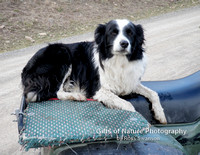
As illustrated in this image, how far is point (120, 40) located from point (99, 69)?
22.0 inches

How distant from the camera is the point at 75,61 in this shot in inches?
132

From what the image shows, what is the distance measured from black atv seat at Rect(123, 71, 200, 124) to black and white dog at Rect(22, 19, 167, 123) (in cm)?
33

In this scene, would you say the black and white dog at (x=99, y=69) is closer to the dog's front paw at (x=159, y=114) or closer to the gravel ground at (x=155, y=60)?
the dog's front paw at (x=159, y=114)

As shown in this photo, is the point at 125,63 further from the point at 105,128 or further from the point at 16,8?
the point at 16,8

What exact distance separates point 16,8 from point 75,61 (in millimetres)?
9710

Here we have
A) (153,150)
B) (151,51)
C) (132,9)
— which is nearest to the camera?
(153,150)

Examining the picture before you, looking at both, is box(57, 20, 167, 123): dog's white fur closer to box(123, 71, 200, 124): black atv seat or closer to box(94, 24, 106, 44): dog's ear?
box(94, 24, 106, 44): dog's ear

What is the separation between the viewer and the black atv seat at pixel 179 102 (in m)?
2.22

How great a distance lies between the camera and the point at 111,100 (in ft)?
9.11

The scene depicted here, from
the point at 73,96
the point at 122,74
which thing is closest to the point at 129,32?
the point at 122,74

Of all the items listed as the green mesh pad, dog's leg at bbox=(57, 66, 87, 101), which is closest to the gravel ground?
dog's leg at bbox=(57, 66, 87, 101)

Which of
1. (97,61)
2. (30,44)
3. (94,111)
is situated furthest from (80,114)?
(30,44)

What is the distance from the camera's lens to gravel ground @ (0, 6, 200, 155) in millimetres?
3957

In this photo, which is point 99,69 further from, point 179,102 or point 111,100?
point 179,102
